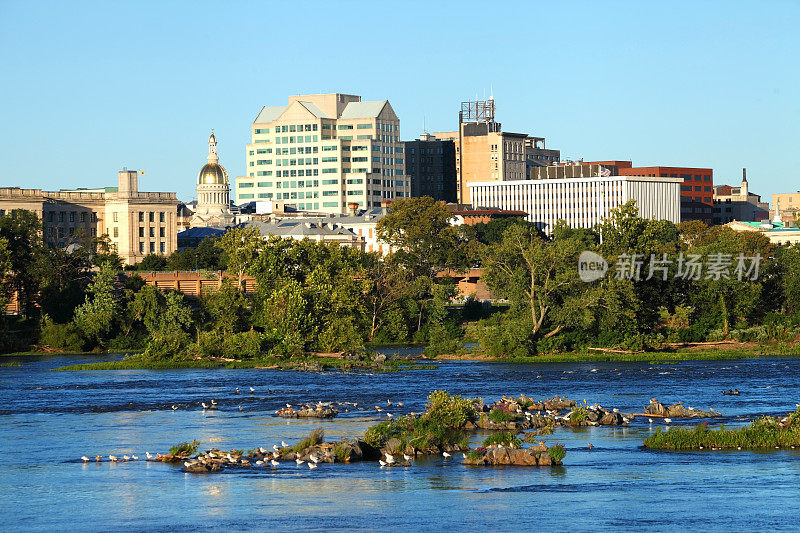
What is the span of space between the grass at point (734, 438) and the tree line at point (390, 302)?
42.6 m

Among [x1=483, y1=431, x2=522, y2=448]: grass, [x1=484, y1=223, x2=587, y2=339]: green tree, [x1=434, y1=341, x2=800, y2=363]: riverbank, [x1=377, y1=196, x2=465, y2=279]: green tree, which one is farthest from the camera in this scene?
[x1=377, y1=196, x2=465, y2=279]: green tree

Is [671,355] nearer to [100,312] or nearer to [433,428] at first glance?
[433,428]

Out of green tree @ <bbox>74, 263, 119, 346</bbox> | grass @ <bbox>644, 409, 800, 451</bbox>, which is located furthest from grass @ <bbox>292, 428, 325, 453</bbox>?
green tree @ <bbox>74, 263, 119, 346</bbox>

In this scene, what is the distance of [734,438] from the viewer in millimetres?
Answer: 54938

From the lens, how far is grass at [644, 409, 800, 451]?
179 ft

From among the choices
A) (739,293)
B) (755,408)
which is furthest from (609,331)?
(755,408)

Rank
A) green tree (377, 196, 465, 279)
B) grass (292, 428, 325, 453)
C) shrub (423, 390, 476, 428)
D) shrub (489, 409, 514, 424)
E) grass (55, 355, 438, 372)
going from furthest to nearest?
green tree (377, 196, 465, 279), grass (55, 355, 438, 372), shrub (489, 409, 514, 424), shrub (423, 390, 476, 428), grass (292, 428, 325, 453)

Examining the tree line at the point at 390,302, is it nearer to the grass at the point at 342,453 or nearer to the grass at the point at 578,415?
the grass at the point at 578,415

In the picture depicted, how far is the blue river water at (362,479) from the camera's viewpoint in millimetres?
42719

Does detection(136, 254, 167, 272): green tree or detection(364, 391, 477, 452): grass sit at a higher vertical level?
detection(136, 254, 167, 272): green tree

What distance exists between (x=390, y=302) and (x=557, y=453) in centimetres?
7310

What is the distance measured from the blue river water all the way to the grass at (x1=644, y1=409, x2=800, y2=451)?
1.10 meters

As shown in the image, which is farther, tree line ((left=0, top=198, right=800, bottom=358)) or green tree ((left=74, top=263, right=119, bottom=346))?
green tree ((left=74, top=263, right=119, bottom=346))

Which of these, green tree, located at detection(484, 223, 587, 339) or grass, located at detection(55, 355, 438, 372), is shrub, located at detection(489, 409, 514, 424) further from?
green tree, located at detection(484, 223, 587, 339)
